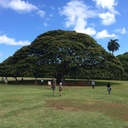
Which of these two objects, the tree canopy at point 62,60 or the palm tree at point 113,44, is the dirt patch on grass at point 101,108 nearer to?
the tree canopy at point 62,60

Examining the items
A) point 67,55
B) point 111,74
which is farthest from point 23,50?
point 111,74

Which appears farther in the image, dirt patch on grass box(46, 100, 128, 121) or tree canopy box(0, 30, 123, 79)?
tree canopy box(0, 30, 123, 79)

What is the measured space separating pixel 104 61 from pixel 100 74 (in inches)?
148

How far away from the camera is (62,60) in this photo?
48.0 meters

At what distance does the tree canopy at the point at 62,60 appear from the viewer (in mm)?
47906

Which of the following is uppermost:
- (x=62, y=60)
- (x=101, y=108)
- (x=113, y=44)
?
(x=113, y=44)

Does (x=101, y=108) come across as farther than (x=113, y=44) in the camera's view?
No

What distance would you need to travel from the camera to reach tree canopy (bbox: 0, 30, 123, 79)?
157ft

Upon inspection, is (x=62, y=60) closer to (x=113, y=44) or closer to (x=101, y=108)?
(x=101, y=108)

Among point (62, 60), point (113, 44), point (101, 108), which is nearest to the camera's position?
point (101, 108)

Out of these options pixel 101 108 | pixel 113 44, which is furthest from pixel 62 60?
pixel 113 44

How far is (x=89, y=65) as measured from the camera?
50531 millimetres

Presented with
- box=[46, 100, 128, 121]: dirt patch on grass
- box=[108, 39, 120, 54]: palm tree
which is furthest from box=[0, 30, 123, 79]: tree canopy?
box=[108, 39, 120, 54]: palm tree

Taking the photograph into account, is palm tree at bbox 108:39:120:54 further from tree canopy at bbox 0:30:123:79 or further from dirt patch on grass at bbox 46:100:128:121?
dirt patch on grass at bbox 46:100:128:121
